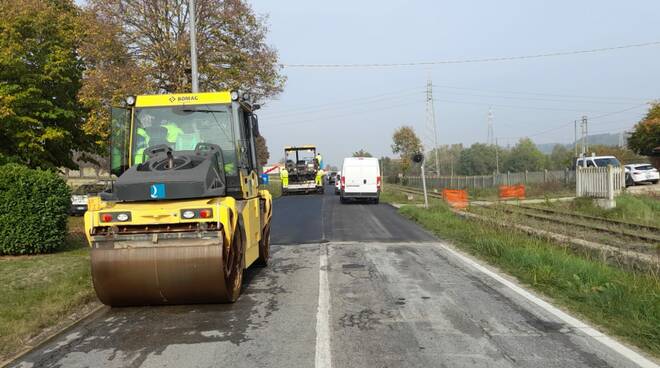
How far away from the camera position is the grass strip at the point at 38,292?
597cm

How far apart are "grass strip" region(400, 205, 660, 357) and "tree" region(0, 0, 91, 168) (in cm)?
1499

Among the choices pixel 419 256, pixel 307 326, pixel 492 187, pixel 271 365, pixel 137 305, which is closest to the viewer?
pixel 271 365

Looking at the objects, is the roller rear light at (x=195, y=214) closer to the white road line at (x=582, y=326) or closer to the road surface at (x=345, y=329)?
the road surface at (x=345, y=329)

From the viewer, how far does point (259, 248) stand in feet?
31.6

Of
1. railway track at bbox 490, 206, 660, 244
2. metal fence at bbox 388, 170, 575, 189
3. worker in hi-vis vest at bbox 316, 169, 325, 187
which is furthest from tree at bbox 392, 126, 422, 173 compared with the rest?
railway track at bbox 490, 206, 660, 244

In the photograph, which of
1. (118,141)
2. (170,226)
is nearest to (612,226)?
(170,226)

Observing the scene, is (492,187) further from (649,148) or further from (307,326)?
(307,326)

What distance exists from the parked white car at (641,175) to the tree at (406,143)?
36023 millimetres

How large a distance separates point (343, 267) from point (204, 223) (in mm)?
3887

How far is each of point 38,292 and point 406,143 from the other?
65.2m

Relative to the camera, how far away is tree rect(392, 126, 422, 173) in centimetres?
7019

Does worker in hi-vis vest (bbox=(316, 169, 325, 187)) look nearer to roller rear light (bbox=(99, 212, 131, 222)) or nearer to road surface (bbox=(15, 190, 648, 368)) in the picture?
road surface (bbox=(15, 190, 648, 368))

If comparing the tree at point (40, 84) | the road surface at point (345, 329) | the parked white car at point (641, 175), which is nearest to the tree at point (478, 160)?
the parked white car at point (641, 175)

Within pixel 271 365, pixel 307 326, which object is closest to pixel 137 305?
pixel 307 326
